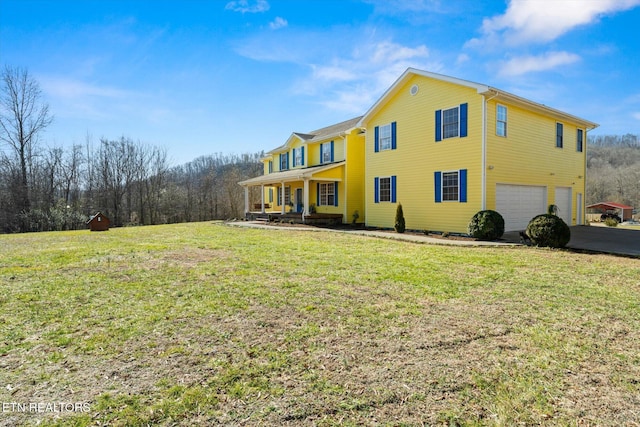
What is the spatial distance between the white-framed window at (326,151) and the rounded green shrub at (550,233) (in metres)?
13.6

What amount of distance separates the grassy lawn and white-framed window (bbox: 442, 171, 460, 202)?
7.34 meters

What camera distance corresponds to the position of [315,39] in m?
11.8

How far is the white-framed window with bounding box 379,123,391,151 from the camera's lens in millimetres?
17031

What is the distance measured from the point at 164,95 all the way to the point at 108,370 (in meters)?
17.4

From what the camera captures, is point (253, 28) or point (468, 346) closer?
point (468, 346)

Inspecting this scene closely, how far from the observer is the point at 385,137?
56.5 ft

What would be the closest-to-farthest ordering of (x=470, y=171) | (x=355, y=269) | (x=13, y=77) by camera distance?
(x=355, y=269), (x=470, y=171), (x=13, y=77)

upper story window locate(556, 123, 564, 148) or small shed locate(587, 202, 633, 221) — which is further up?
upper story window locate(556, 123, 564, 148)

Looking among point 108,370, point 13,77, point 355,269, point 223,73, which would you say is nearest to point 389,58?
point 223,73

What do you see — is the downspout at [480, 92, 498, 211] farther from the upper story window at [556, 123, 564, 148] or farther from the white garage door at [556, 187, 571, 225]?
the white garage door at [556, 187, 571, 225]

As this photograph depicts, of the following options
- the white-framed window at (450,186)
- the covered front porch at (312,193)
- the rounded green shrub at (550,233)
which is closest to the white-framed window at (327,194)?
the covered front porch at (312,193)

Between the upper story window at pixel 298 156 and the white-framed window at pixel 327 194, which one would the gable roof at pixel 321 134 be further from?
the white-framed window at pixel 327 194

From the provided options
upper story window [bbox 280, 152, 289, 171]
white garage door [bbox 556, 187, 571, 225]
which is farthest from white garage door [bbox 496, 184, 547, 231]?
upper story window [bbox 280, 152, 289, 171]

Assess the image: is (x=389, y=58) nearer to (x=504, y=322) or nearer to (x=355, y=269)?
(x=355, y=269)
